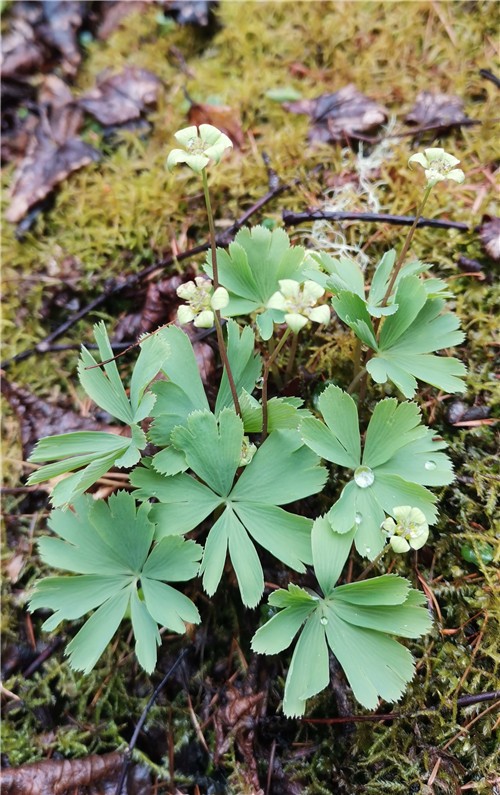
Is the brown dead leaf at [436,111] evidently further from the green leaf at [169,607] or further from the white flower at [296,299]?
the green leaf at [169,607]

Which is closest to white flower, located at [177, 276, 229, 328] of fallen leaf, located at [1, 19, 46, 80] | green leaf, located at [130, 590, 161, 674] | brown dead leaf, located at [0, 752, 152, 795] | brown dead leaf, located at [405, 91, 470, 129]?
green leaf, located at [130, 590, 161, 674]

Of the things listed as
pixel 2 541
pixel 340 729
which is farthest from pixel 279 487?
pixel 2 541

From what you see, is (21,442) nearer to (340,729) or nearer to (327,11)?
(340,729)

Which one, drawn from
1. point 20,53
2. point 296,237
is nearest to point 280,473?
point 296,237

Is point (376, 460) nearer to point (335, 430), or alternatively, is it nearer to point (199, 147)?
point (335, 430)

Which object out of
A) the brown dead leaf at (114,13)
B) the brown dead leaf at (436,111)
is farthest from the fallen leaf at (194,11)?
the brown dead leaf at (436,111)
